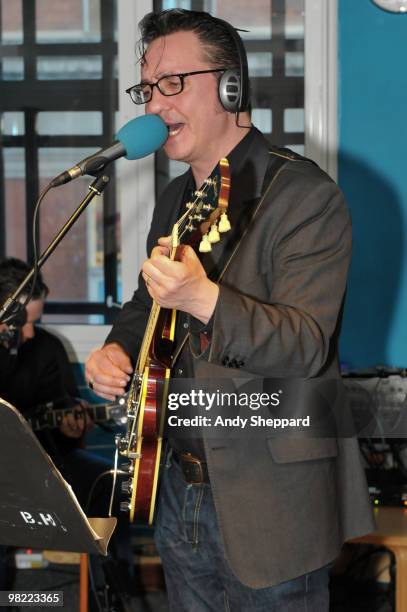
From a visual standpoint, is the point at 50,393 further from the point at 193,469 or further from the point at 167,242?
the point at 167,242

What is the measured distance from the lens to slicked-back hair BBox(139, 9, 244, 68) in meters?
1.88

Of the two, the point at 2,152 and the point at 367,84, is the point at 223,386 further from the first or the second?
the point at 2,152

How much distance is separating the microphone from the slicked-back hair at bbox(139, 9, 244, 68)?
230mm

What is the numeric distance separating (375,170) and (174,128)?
1961mm

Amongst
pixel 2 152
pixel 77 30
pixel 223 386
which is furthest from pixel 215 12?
pixel 223 386

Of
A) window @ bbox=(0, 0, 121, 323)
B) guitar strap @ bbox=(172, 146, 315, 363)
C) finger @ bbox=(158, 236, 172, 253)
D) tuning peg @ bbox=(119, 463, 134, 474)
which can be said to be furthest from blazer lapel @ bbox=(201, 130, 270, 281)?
window @ bbox=(0, 0, 121, 323)

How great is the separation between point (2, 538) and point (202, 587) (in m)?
0.51

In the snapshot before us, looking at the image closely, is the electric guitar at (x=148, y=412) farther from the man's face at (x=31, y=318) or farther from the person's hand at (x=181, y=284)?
the man's face at (x=31, y=318)

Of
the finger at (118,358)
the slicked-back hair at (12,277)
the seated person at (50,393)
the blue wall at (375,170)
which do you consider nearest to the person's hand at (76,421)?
the seated person at (50,393)

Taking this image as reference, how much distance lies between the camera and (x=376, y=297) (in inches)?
146

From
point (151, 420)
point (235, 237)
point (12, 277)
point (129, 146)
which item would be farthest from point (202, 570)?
point (12, 277)

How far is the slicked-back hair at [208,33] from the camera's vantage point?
6.16 ft

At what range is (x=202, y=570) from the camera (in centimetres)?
192

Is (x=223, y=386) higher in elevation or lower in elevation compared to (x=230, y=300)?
lower
